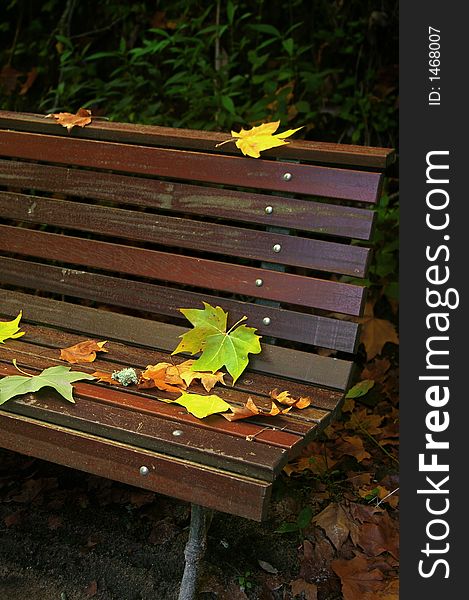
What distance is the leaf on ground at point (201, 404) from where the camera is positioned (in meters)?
1.90

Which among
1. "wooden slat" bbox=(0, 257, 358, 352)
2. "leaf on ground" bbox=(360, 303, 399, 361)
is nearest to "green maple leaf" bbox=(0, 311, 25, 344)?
"wooden slat" bbox=(0, 257, 358, 352)

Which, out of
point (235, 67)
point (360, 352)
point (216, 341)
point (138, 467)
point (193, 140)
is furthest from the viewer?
point (235, 67)

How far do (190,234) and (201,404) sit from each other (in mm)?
648

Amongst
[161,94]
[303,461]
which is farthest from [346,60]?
[303,461]

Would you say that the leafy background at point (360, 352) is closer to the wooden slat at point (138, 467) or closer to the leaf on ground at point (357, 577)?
the leaf on ground at point (357, 577)

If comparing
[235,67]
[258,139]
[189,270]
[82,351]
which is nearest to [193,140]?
[258,139]

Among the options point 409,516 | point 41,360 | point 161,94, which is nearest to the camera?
point 409,516

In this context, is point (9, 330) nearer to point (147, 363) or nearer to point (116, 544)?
point (147, 363)

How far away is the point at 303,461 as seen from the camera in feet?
8.93

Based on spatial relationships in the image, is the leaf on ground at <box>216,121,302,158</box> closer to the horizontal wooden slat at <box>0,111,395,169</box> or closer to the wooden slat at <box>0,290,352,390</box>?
the horizontal wooden slat at <box>0,111,395,169</box>

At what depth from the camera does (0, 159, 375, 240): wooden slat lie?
7.28 ft

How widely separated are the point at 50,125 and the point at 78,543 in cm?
127

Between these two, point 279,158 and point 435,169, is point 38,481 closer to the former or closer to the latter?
point 279,158

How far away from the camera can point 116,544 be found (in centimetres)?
233
